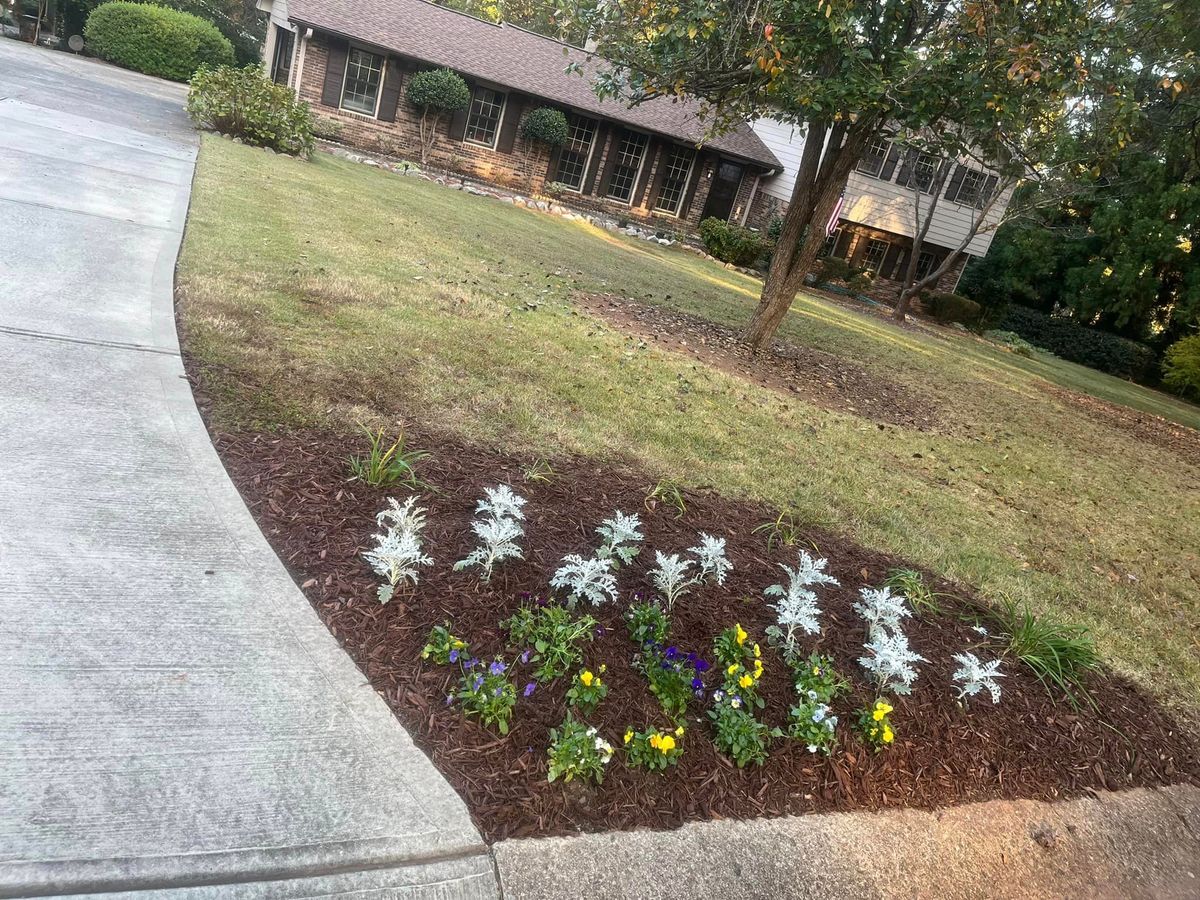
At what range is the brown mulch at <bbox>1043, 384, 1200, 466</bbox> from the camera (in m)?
11.6

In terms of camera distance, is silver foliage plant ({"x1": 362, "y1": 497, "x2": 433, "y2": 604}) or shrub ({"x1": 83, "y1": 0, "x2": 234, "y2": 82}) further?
shrub ({"x1": 83, "y1": 0, "x2": 234, "y2": 82})

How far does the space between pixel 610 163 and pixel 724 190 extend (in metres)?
3.87

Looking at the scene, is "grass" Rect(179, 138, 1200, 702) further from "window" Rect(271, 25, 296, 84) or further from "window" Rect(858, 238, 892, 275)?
"window" Rect(858, 238, 892, 275)

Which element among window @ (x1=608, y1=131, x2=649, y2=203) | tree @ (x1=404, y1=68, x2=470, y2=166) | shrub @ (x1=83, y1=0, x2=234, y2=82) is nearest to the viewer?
tree @ (x1=404, y1=68, x2=470, y2=166)

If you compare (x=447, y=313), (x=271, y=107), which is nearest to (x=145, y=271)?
(x=447, y=313)

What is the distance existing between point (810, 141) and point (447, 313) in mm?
4732

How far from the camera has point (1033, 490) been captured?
6.83 metres

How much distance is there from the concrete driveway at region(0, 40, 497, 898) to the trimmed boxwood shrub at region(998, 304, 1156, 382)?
26647 mm

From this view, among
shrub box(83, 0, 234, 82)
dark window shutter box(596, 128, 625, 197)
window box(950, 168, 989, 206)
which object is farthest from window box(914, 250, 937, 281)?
shrub box(83, 0, 234, 82)

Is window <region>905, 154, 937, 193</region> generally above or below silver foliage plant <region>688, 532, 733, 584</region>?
above

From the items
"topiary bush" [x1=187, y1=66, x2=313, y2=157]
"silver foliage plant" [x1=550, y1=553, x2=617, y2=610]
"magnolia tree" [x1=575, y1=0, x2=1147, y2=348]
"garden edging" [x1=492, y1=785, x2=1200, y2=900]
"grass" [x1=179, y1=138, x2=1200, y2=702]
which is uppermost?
"magnolia tree" [x1=575, y1=0, x2=1147, y2=348]

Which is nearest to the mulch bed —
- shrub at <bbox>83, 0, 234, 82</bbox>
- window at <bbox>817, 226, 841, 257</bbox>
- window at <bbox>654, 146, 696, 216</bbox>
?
window at <bbox>654, 146, 696, 216</bbox>

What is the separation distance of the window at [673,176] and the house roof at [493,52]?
0.80m

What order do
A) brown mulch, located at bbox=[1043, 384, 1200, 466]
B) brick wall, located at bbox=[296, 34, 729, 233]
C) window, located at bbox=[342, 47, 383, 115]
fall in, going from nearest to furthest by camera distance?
brown mulch, located at bbox=[1043, 384, 1200, 466] → brick wall, located at bbox=[296, 34, 729, 233] → window, located at bbox=[342, 47, 383, 115]
